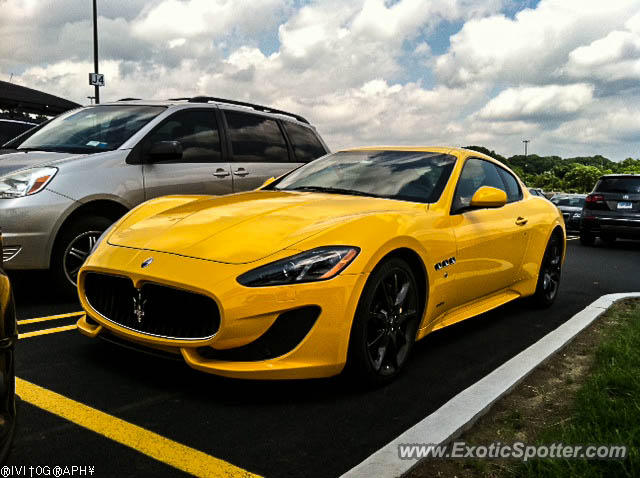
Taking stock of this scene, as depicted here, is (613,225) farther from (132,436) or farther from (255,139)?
(132,436)

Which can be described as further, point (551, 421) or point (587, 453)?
point (551, 421)

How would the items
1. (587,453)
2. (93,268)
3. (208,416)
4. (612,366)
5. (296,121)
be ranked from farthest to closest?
(296,121), (612,366), (93,268), (208,416), (587,453)

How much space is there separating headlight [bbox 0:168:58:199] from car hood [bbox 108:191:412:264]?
1.34m

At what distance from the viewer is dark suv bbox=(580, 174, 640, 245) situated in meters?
13.9

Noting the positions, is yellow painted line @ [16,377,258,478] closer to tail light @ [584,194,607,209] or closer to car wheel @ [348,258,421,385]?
car wheel @ [348,258,421,385]

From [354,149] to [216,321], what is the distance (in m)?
2.58

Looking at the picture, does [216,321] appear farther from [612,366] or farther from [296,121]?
[296,121]

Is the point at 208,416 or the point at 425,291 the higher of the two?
the point at 425,291

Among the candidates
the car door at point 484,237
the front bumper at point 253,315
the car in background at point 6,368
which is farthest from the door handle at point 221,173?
the car in background at point 6,368

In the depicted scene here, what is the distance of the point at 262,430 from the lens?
2965mm

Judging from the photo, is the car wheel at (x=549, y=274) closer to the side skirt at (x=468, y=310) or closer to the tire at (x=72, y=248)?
the side skirt at (x=468, y=310)

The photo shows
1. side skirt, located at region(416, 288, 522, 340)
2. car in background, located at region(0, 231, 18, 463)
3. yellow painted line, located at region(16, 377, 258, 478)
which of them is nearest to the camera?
car in background, located at region(0, 231, 18, 463)

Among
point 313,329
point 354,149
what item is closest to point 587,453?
point 313,329

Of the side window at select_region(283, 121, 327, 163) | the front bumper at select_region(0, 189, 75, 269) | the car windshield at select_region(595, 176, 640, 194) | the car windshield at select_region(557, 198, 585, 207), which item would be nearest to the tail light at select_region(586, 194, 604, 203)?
the car windshield at select_region(595, 176, 640, 194)
